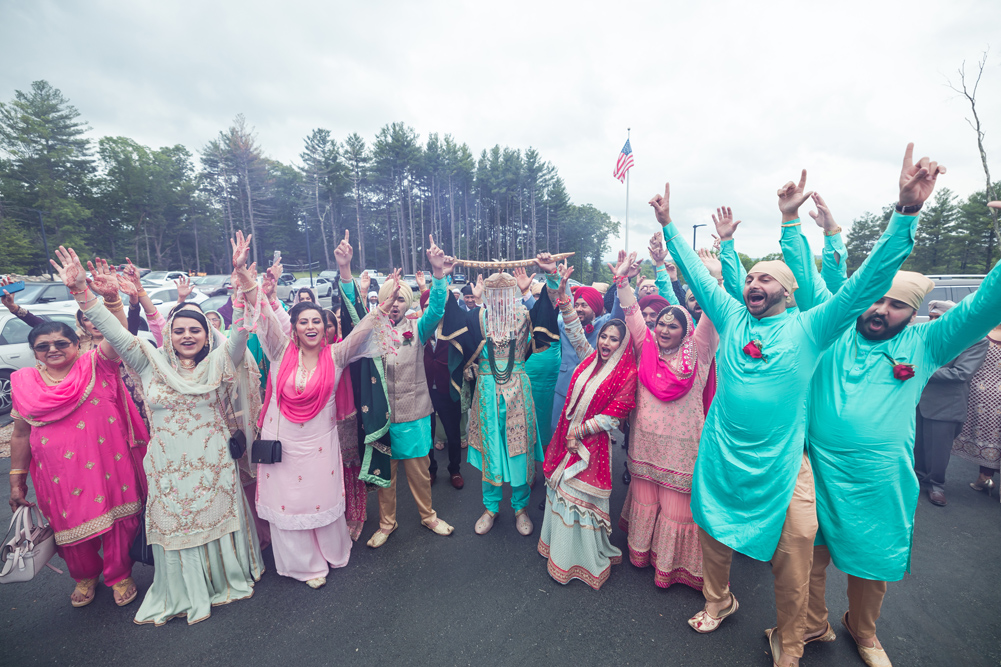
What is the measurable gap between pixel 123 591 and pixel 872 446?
4504 mm

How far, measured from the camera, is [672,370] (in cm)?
275

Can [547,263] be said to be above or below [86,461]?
above

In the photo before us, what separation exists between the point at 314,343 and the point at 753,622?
330cm

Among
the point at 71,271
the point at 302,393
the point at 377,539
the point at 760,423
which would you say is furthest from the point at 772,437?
the point at 71,271

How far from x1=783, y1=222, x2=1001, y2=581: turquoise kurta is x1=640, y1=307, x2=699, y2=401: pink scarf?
0.72 m

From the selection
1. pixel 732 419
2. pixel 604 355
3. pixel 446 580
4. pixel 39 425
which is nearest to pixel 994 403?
pixel 732 419

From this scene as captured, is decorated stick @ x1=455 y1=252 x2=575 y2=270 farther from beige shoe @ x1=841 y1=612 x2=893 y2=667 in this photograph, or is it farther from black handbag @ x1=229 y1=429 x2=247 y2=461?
beige shoe @ x1=841 y1=612 x2=893 y2=667

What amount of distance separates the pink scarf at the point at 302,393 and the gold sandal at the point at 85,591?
58.6 inches

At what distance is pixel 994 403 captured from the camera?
13.1 feet

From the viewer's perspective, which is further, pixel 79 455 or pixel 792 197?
pixel 79 455

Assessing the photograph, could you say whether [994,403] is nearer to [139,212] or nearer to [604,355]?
[604,355]

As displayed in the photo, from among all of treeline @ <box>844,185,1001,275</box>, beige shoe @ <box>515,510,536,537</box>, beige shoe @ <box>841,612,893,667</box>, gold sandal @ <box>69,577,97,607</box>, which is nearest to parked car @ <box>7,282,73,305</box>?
gold sandal @ <box>69,577,97,607</box>

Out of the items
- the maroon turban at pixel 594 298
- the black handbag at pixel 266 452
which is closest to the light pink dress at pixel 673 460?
the maroon turban at pixel 594 298

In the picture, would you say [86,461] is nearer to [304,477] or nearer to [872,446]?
[304,477]
